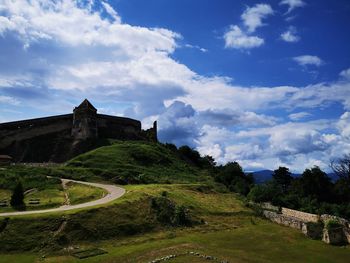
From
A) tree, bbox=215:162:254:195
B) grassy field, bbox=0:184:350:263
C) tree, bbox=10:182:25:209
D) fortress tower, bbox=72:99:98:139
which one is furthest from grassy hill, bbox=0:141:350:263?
fortress tower, bbox=72:99:98:139

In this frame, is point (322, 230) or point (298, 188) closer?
point (322, 230)

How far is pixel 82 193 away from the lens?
4519 centimetres

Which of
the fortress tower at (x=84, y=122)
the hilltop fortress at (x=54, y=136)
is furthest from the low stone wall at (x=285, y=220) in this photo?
the fortress tower at (x=84, y=122)

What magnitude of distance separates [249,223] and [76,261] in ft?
69.2

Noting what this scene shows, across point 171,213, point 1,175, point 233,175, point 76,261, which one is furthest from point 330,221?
point 233,175

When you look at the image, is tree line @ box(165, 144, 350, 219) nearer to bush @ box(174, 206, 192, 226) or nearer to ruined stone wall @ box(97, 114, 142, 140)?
ruined stone wall @ box(97, 114, 142, 140)

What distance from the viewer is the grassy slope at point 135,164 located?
62062 mm

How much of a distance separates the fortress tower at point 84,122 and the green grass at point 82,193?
1448 inches

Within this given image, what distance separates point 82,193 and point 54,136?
44687 millimetres

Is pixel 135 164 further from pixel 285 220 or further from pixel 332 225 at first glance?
pixel 332 225

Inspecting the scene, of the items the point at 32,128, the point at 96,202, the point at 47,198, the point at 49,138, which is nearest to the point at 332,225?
the point at 96,202

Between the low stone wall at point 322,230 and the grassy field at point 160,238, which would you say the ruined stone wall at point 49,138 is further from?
the low stone wall at point 322,230

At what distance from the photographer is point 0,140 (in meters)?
86.9

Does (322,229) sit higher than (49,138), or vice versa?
(49,138)
